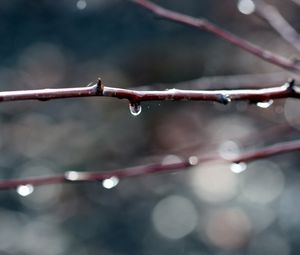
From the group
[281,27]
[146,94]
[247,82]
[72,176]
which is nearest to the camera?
[146,94]

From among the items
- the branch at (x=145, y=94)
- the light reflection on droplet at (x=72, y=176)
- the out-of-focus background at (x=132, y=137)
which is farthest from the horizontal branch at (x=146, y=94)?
the out-of-focus background at (x=132, y=137)

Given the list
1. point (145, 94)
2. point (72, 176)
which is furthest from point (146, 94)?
point (72, 176)

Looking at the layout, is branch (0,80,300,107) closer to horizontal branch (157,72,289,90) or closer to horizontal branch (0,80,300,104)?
horizontal branch (0,80,300,104)

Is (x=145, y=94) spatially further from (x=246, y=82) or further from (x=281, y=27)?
(x=246, y=82)

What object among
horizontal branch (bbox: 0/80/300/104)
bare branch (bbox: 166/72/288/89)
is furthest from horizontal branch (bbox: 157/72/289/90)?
horizontal branch (bbox: 0/80/300/104)

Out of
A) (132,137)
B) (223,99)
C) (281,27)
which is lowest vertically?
(223,99)

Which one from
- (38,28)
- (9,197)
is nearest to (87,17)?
(38,28)

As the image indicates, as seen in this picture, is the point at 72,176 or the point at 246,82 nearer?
the point at 72,176
